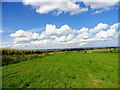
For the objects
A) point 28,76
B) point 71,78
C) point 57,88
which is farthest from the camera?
point 28,76

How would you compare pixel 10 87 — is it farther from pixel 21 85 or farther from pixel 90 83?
pixel 90 83

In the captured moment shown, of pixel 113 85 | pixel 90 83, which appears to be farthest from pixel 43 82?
pixel 113 85

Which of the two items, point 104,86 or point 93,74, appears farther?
point 93,74

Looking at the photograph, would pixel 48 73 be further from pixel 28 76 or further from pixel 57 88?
pixel 57 88

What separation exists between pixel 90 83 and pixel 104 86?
1666 millimetres

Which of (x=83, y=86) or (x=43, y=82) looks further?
(x=43, y=82)

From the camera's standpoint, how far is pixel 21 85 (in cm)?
2191

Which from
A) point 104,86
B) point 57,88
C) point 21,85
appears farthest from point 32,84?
point 104,86

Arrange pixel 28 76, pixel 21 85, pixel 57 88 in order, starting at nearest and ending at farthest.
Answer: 1. pixel 57 88
2. pixel 21 85
3. pixel 28 76

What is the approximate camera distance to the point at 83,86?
20.9m

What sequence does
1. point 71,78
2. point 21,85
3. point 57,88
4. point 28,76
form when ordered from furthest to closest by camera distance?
point 28,76, point 71,78, point 21,85, point 57,88

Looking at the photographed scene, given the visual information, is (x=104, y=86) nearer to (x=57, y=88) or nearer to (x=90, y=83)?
(x=90, y=83)

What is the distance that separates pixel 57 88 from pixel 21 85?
3.71 metres

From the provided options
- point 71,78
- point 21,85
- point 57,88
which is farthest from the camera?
point 71,78
